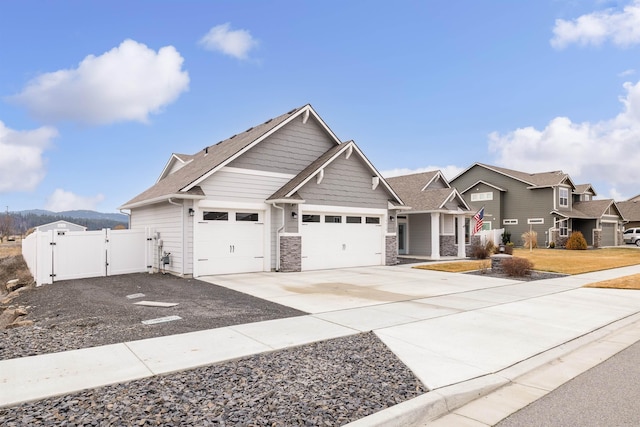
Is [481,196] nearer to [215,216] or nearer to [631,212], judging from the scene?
[631,212]

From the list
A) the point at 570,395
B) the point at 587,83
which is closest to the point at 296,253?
the point at 570,395

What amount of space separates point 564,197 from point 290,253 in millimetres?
32981

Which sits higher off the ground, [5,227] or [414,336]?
[5,227]

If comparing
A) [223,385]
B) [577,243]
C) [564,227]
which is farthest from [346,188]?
[564,227]

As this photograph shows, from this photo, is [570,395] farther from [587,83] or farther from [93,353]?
[587,83]

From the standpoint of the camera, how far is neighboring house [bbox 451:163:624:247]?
36.6m

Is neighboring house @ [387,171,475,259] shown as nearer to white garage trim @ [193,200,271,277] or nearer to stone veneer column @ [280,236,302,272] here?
stone veneer column @ [280,236,302,272]

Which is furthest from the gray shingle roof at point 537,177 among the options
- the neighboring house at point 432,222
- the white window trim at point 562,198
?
the neighboring house at point 432,222

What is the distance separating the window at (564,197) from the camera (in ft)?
123

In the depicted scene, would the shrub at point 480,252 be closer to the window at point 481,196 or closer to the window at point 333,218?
the window at point 333,218

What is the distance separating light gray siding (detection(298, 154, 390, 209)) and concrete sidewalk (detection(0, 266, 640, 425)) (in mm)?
4821

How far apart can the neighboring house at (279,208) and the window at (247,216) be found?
4 cm

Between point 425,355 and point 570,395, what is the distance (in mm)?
1767

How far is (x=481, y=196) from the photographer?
3991cm
